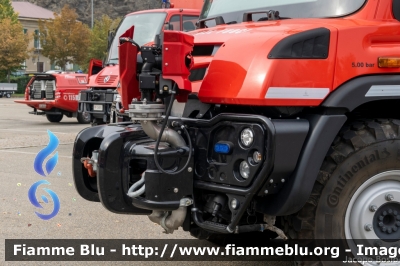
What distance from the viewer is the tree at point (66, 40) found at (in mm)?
56188

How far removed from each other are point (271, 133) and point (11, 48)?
162 feet

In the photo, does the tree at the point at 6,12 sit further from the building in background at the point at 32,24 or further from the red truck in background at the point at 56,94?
the red truck in background at the point at 56,94

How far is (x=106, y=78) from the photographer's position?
12.4 metres

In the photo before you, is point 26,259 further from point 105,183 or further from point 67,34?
point 67,34

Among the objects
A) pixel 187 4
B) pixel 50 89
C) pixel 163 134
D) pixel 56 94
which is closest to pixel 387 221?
pixel 163 134

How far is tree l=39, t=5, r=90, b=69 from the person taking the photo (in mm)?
56188

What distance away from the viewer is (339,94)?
12.0ft

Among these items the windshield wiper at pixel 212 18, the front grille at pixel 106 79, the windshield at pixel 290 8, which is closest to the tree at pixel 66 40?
the front grille at pixel 106 79

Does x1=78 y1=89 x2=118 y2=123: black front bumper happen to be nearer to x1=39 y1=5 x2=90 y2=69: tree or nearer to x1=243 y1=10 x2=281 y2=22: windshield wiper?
x1=243 y1=10 x2=281 y2=22: windshield wiper

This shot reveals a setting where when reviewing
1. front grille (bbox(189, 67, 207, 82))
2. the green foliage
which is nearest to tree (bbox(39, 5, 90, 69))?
the green foliage

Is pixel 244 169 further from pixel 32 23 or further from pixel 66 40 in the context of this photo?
pixel 32 23

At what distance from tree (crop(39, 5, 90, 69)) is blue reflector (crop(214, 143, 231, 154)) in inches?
2134

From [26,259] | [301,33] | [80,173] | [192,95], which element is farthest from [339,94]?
[26,259]

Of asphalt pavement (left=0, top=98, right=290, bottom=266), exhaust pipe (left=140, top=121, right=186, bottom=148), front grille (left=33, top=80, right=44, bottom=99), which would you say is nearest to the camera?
exhaust pipe (left=140, top=121, right=186, bottom=148)
